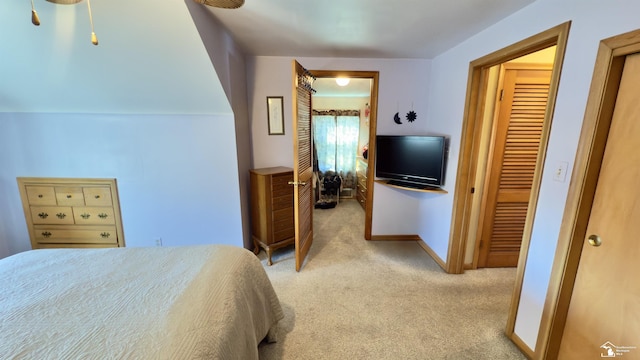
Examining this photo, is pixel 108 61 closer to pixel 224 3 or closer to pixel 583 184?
pixel 224 3

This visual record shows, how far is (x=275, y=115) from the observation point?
2920mm

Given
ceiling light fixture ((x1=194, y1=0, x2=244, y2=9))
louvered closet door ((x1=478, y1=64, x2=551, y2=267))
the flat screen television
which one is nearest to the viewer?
ceiling light fixture ((x1=194, y1=0, x2=244, y2=9))

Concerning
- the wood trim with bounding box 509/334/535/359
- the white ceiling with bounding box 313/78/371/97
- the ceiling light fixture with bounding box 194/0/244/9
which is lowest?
the wood trim with bounding box 509/334/535/359

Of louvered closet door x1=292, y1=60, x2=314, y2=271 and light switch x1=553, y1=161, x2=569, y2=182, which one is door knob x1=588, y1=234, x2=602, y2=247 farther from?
louvered closet door x1=292, y1=60, x2=314, y2=271

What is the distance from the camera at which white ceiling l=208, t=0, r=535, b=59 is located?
5.41 feet

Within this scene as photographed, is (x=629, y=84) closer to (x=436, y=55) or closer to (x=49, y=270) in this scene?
(x=436, y=55)

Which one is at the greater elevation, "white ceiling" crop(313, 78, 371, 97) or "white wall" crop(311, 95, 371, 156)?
"white ceiling" crop(313, 78, 371, 97)

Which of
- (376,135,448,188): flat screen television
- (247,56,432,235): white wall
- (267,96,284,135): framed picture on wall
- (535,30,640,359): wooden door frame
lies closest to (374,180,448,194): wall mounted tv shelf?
(376,135,448,188): flat screen television

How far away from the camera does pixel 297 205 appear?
238 centimetres

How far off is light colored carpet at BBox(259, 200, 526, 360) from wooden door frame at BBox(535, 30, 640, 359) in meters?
0.37

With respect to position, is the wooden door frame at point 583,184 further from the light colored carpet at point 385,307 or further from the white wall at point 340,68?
the white wall at point 340,68

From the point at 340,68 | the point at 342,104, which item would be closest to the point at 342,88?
the point at 342,104

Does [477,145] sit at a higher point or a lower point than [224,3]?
lower

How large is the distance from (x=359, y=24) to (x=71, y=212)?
11.2ft
